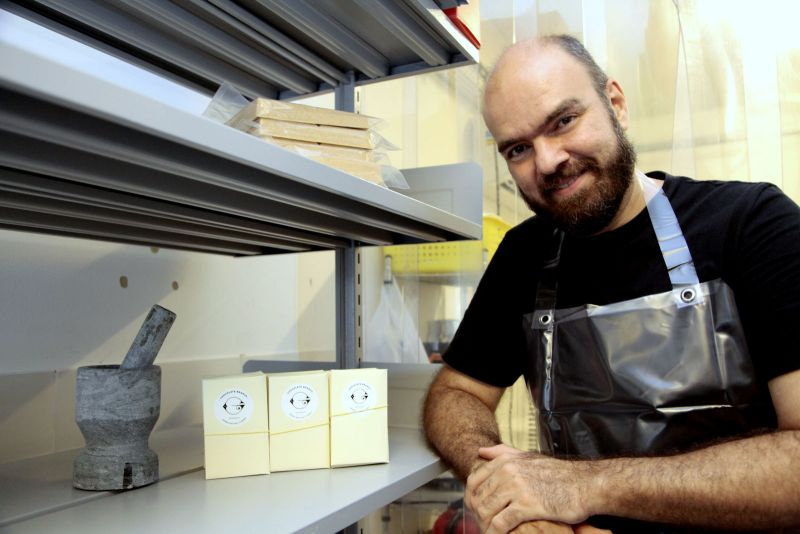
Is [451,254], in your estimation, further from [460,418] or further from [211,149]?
[211,149]

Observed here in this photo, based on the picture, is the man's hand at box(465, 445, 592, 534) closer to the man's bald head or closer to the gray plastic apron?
the gray plastic apron

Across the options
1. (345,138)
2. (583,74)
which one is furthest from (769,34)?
(345,138)

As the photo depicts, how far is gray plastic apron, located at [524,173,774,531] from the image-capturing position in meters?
1.03

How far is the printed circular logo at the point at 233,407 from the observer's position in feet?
2.80

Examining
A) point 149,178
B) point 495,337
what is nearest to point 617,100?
point 495,337

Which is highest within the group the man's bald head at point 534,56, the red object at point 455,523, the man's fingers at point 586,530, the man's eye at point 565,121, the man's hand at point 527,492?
the man's bald head at point 534,56

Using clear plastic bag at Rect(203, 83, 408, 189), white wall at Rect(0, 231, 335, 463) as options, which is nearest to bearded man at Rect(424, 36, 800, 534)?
clear plastic bag at Rect(203, 83, 408, 189)

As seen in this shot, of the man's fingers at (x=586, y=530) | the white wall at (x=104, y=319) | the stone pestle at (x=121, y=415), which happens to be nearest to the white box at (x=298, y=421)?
the stone pestle at (x=121, y=415)

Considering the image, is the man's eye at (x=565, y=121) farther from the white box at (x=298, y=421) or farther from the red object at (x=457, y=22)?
the white box at (x=298, y=421)

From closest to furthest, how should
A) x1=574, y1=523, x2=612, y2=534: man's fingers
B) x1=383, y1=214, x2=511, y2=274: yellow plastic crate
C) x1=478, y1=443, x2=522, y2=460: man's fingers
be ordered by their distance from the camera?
x1=574, y1=523, x2=612, y2=534: man's fingers, x1=478, y1=443, x2=522, y2=460: man's fingers, x1=383, y1=214, x2=511, y2=274: yellow plastic crate

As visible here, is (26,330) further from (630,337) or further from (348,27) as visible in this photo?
(630,337)

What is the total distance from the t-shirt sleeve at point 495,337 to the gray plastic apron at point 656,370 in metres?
0.10

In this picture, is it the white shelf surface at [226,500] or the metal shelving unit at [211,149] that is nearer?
the metal shelving unit at [211,149]

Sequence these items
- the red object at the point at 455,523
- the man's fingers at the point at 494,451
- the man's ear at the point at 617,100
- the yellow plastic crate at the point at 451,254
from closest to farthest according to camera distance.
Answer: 1. the man's fingers at the point at 494,451
2. the man's ear at the point at 617,100
3. the red object at the point at 455,523
4. the yellow plastic crate at the point at 451,254
